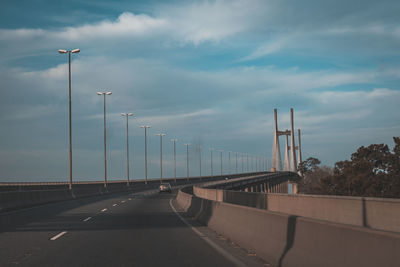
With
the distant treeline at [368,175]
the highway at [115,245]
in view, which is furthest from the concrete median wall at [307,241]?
the distant treeline at [368,175]

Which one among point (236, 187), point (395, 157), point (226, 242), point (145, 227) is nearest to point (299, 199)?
point (145, 227)

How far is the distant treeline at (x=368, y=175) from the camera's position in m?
53.6

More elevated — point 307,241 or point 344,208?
point 307,241

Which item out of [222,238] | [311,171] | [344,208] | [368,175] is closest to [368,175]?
[368,175]

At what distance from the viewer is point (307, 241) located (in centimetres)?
782

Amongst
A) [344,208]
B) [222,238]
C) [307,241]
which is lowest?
[222,238]

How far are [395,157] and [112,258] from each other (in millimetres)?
50828

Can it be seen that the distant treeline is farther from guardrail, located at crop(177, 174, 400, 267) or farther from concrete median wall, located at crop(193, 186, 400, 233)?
guardrail, located at crop(177, 174, 400, 267)

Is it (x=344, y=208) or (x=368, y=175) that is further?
(x=368, y=175)

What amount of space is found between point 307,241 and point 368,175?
52927mm

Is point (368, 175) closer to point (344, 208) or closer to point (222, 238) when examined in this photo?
point (344, 208)

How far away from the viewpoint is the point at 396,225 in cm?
1645

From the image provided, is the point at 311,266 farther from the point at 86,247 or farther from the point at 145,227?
the point at 145,227

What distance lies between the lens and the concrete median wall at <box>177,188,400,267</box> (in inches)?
226
